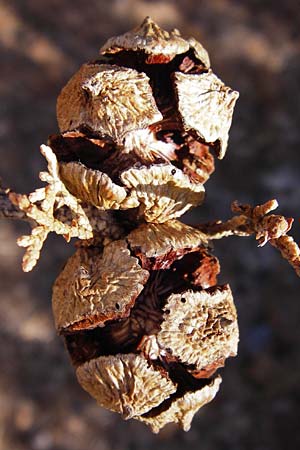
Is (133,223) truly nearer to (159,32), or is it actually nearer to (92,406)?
(159,32)

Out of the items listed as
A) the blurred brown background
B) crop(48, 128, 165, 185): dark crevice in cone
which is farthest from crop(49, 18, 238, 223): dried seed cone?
the blurred brown background

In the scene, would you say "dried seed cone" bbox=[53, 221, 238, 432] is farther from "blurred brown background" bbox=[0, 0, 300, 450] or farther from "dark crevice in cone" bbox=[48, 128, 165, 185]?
"blurred brown background" bbox=[0, 0, 300, 450]

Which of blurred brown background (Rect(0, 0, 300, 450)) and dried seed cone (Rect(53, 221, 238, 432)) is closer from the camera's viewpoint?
dried seed cone (Rect(53, 221, 238, 432))

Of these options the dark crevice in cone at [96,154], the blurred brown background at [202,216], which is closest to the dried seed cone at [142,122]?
the dark crevice in cone at [96,154]

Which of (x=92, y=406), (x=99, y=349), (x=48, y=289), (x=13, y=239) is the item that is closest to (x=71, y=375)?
(x=92, y=406)

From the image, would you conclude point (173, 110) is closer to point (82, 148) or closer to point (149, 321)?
point (82, 148)
